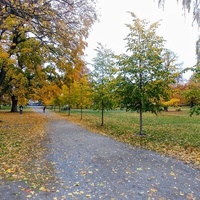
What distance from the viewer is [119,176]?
210 inches

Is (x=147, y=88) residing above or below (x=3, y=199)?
above

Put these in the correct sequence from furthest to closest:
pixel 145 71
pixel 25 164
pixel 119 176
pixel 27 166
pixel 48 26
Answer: pixel 145 71, pixel 48 26, pixel 25 164, pixel 27 166, pixel 119 176

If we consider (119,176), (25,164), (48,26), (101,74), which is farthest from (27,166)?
(101,74)

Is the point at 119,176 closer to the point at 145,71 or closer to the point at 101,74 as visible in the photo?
the point at 145,71

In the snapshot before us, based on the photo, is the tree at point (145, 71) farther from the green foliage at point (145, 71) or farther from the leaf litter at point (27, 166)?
the leaf litter at point (27, 166)

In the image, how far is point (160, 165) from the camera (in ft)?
20.7

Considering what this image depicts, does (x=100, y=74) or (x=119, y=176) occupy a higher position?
(x=100, y=74)

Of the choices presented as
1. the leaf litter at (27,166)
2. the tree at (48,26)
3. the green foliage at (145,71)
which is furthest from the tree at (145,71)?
the leaf litter at (27,166)

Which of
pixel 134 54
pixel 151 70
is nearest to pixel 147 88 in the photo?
pixel 151 70

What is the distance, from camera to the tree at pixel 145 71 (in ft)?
37.1

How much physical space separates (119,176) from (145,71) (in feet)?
23.8

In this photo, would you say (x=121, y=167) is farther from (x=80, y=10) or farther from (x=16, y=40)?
(x=16, y=40)

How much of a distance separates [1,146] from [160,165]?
612 centimetres

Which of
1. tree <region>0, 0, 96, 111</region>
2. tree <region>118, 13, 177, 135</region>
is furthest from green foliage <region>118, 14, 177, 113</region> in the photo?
tree <region>0, 0, 96, 111</region>
